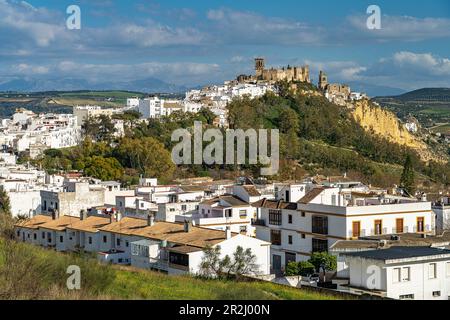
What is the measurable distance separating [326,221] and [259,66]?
242 feet

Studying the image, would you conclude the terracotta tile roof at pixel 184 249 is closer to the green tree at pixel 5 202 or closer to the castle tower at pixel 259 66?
the green tree at pixel 5 202

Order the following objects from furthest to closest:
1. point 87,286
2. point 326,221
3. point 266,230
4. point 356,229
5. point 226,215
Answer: point 226,215, point 266,230, point 326,221, point 356,229, point 87,286

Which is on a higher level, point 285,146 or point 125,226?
point 285,146

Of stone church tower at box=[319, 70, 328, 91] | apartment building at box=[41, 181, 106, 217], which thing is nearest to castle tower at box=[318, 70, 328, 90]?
stone church tower at box=[319, 70, 328, 91]

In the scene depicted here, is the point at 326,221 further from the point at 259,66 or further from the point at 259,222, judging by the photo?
the point at 259,66

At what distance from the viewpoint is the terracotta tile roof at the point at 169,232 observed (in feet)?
71.7

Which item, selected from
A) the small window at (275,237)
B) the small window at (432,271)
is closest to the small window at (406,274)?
the small window at (432,271)

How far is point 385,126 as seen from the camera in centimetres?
9781

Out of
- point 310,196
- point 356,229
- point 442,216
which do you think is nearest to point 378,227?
point 356,229

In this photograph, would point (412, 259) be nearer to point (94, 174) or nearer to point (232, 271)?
point (232, 271)

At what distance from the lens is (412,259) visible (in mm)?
16828

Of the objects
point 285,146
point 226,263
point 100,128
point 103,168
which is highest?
point 100,128

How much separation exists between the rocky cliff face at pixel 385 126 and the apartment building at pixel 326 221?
220 ft

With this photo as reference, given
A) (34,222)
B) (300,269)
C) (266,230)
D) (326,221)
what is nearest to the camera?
(300,269)
